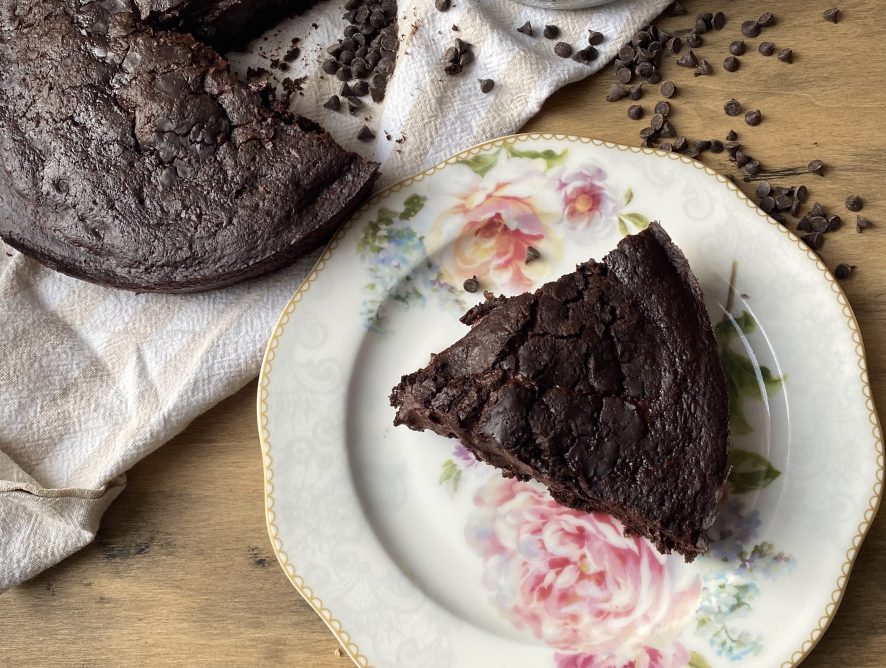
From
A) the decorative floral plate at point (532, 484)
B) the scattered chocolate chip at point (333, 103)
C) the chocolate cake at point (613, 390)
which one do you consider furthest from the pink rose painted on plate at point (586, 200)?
the scattered chocolate chip at point (333, 103)

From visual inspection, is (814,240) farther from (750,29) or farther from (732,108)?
(750,29)

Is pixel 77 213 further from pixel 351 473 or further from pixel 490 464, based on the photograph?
pixel 490 464

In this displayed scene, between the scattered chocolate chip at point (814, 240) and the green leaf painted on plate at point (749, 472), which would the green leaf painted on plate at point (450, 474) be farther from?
the scattered chocolate chip at point (814, 240)

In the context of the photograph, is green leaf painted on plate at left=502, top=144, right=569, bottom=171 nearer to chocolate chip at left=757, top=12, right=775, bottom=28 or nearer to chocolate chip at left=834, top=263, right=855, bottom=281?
chocolate chip at left=757, top=12, right=775, bottom=28

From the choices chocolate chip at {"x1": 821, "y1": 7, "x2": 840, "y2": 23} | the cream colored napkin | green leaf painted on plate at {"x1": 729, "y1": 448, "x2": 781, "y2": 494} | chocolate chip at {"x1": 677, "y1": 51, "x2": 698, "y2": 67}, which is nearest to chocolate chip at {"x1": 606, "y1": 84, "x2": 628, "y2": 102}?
the cream colored napkin

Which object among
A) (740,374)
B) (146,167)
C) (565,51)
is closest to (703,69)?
(565,51)

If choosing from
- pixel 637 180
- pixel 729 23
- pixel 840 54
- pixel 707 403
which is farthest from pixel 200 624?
pixel 840 54

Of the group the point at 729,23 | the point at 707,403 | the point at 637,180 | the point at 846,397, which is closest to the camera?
the point at 707,403
